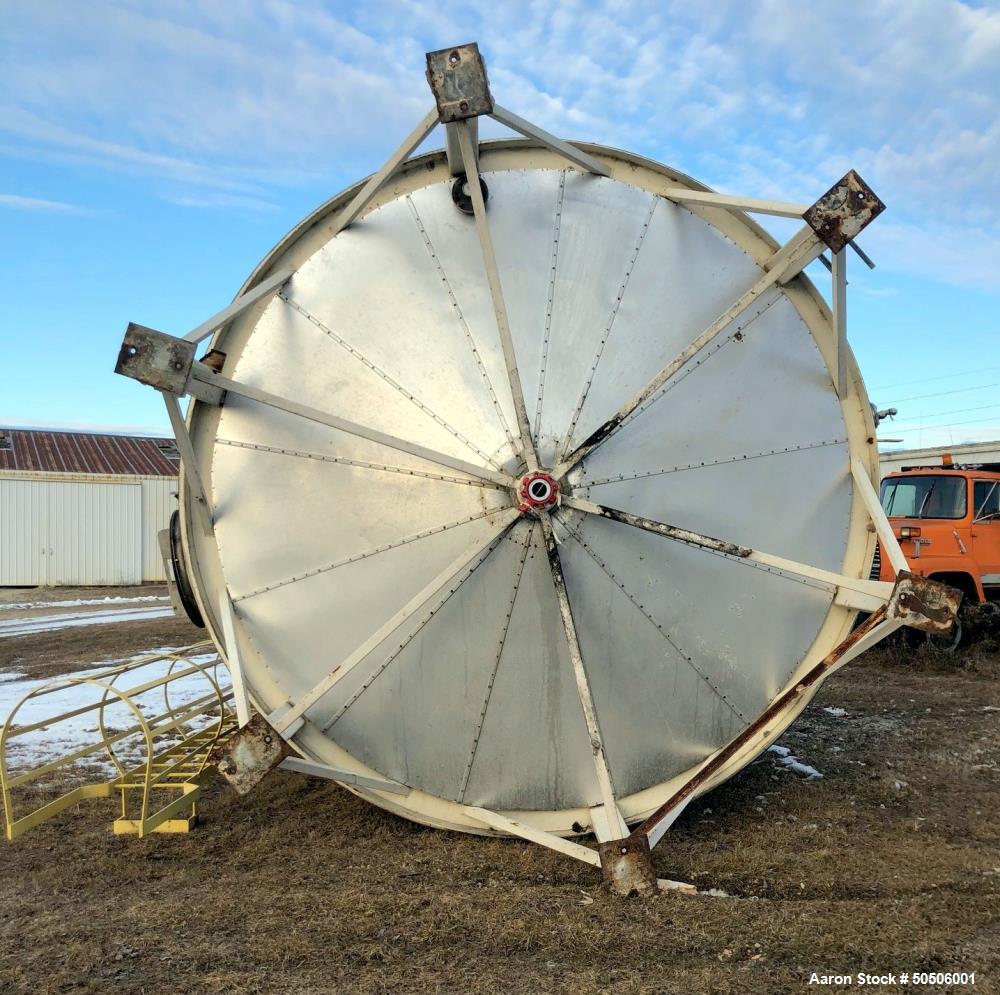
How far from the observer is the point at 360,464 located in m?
4.64

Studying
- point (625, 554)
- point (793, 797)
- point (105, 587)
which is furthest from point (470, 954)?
point (105, 587)

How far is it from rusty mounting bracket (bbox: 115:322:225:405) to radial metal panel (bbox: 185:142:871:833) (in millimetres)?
643

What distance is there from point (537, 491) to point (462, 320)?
1.13 meters

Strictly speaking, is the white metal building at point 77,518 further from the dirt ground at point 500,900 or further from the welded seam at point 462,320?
the welded seam at point 462,320

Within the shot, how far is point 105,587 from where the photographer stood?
88.7 ft

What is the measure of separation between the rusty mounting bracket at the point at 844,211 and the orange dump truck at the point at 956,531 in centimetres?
771

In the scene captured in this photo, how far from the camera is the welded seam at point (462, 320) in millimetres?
4477

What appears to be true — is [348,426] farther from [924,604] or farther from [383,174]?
[924,604]

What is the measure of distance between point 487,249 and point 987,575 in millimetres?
9406

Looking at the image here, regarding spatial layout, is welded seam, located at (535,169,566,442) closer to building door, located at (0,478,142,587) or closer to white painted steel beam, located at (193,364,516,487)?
white painted steel beam, located at (193,364,516,487)

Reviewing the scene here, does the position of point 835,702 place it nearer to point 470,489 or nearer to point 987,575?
point 987,575

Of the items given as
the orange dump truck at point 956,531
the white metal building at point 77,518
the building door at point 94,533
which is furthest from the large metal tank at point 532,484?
the building door at point 94,533

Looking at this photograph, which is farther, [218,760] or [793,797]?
[793,797]

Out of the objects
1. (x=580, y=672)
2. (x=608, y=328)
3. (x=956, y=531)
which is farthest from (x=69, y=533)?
(x=580, y=672)
